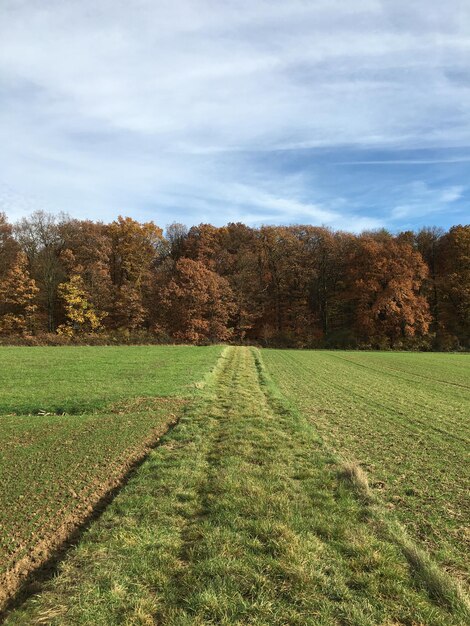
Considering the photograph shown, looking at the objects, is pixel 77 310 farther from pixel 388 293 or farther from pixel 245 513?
pixel 245 513

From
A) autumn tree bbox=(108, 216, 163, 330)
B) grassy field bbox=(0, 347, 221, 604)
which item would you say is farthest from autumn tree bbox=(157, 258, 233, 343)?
grassy field bbox=(0, 347, 221, 604)

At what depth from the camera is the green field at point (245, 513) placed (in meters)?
3.52

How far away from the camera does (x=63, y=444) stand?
7855 mm

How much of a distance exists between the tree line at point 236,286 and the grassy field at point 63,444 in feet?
117

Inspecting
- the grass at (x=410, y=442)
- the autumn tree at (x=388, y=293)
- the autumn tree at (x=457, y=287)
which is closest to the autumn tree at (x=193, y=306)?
the autumn tree at (x=388, y=293)

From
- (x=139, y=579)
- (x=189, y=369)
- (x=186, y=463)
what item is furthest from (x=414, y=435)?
(x=189, y=369)

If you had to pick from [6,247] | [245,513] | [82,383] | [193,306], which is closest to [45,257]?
[6,247]

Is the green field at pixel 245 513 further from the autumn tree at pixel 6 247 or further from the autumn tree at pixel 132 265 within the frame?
the autumn tree at pixel 6 247

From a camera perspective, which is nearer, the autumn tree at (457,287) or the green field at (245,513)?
the green field at (245,513)

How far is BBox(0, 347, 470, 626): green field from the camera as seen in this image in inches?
138

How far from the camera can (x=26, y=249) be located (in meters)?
60.7

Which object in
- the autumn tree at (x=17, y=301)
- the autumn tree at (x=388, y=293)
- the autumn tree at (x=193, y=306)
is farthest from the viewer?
the autumn tree at (x=193, y=306)

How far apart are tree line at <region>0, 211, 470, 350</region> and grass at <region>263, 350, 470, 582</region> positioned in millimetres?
36990

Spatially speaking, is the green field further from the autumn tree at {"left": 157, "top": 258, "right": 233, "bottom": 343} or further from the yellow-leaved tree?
the yellow-leaved tree
